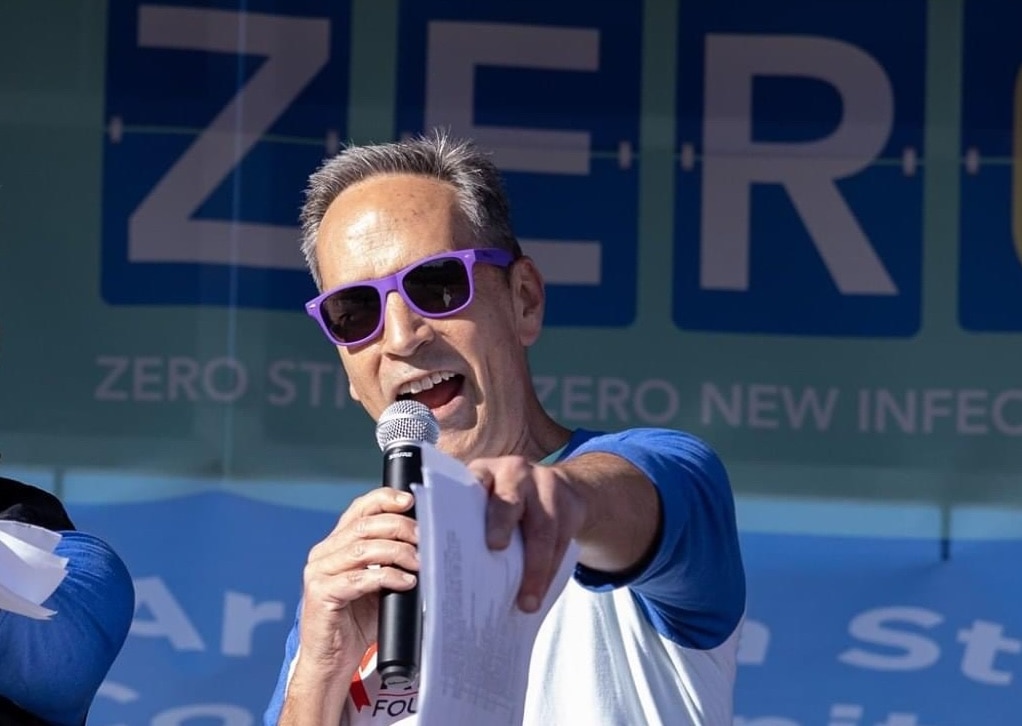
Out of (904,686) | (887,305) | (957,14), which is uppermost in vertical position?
(957,14)

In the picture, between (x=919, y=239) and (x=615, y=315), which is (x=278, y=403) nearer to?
(x=615, y=315)

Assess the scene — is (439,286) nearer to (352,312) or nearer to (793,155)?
(352,312)

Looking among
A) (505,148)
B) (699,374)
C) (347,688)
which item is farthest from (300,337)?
(347,688)

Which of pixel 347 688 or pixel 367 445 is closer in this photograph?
pixel 347 688

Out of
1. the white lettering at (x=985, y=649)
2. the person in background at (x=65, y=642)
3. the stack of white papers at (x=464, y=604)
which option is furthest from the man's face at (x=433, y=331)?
the white lettering at (x=985, y=649)

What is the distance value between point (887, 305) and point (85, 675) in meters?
1.97

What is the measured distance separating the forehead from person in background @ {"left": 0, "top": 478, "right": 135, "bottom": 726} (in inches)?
17.4

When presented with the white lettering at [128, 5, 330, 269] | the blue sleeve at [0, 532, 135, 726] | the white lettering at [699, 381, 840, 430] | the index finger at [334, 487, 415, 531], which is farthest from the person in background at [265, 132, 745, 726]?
the white lettering at [699, 381, 840, 430]

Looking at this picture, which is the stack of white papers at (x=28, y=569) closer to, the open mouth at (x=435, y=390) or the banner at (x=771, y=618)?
the open mouth at (x=435, y=390)

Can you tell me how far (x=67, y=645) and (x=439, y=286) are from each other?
574 mm

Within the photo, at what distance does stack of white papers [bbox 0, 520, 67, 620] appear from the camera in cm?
172

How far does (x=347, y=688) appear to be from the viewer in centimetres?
171

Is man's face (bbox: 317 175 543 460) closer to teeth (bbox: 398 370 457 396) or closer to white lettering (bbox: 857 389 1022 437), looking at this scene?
teeth (bbox: 398 370 457 396)

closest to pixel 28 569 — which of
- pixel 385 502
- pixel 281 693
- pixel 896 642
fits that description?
pixel 281 693
